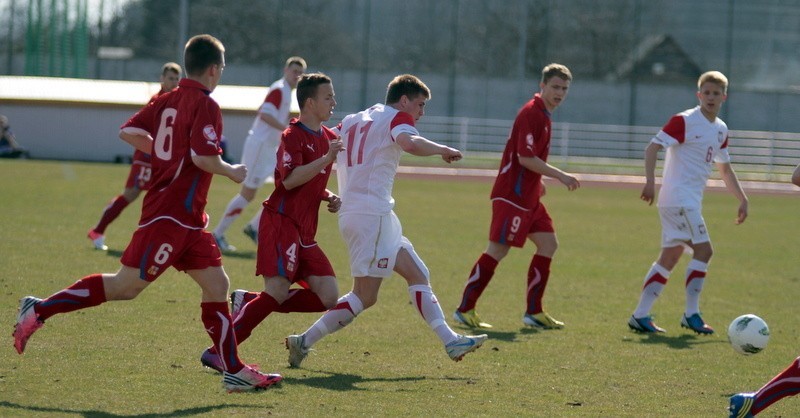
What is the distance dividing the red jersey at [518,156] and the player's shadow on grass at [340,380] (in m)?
2.52

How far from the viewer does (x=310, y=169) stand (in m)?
6.06

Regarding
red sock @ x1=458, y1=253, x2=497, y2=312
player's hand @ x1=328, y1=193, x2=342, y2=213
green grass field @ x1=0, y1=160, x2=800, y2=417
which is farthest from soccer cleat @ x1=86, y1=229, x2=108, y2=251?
player's hand @ x1=328, y1=193, x2=342, y2=213

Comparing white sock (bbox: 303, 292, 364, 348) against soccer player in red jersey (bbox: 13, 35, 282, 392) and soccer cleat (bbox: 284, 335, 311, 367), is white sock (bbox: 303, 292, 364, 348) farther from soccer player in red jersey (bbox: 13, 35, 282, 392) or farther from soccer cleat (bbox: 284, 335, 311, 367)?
soccer player in red jersey (bbox: 13, 35, 282, 392)

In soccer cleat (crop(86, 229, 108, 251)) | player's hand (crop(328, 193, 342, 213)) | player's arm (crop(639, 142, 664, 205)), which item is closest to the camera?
player's hand (crop(328, 193, 342, 213))

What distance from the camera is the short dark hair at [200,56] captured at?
18.1 feet

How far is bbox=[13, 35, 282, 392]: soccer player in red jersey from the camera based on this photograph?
5465 millimetres

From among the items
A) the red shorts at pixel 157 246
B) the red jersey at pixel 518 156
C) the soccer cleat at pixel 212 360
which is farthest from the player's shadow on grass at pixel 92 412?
the red jersey at pixel 518 156

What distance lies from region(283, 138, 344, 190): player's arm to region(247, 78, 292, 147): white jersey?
5907 millimetres

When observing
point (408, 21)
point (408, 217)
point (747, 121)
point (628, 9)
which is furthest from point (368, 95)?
point (408, 217)

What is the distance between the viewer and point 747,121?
146 feet

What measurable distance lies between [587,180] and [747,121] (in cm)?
1786

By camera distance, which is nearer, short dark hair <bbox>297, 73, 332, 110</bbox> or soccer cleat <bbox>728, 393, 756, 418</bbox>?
soccer cleat <bbox>728, 393, 756, 418</bbox>

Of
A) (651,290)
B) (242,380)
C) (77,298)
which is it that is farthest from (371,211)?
(651,290)

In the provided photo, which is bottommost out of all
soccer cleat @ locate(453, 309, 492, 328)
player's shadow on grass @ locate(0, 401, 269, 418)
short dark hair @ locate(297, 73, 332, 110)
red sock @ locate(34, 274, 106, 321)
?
soccer cleat @ locate(453, 309, 492, 328)
